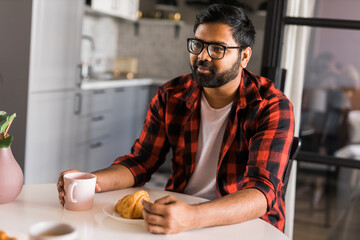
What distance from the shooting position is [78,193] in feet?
3.55

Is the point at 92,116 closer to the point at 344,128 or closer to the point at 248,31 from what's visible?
the point at 344,128

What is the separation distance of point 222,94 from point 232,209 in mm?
591

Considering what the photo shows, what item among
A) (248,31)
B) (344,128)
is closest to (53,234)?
(248,31)

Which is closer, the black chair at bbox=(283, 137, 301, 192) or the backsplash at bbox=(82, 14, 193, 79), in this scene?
the black chair at bbox=(283, 137, 301, 192)

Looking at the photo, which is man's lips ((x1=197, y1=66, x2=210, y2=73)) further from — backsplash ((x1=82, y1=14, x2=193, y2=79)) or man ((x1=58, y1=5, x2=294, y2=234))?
backsplash ((x1=82, y1=14, x2=193, y2=79))

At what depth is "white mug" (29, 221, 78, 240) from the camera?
2.40ft

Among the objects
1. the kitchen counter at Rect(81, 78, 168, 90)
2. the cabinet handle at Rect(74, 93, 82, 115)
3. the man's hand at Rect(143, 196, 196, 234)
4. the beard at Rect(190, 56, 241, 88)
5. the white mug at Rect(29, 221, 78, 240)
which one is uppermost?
the beard at Rect(190, 56, 241, 88)

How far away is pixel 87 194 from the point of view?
1092 mm

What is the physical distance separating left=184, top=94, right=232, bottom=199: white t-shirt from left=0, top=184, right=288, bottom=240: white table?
0.44 metres

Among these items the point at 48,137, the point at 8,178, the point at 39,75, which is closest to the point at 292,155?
the point at 8,178

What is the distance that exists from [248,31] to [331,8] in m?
0.84

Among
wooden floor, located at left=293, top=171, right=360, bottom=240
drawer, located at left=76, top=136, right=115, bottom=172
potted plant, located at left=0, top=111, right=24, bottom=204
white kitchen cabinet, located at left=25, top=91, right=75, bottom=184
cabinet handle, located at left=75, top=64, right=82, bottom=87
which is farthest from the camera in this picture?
drawer, located at left=76, top=136, right=115, bottom=172

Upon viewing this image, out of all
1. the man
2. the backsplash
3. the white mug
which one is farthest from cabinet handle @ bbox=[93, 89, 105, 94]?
the white mug

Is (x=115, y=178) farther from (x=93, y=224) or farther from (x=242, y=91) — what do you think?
(x=242, y=91)
